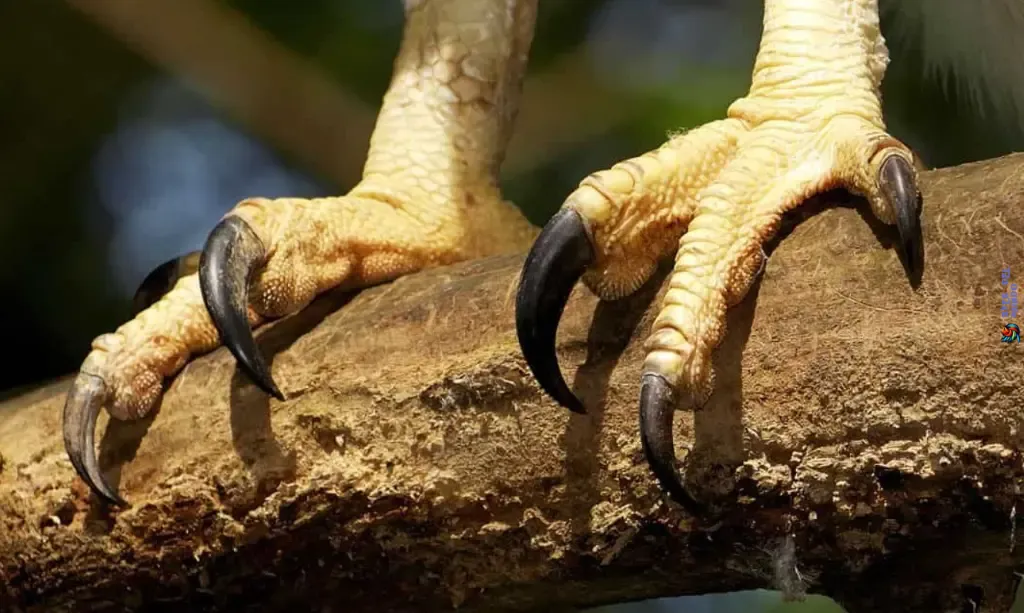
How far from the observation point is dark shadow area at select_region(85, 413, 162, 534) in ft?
3.64

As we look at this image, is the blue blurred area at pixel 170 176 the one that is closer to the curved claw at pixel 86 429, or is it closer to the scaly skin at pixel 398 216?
the scaly skin at pixel 398 216

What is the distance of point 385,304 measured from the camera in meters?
1.08

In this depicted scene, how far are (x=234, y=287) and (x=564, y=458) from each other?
1.04 feet

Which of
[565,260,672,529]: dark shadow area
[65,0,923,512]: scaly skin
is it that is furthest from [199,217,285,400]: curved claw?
[565,260,672,529]: dark shadow area

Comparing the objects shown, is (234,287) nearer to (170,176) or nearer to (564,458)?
(564,458)

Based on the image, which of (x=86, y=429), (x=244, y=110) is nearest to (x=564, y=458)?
(x=86, y=429)

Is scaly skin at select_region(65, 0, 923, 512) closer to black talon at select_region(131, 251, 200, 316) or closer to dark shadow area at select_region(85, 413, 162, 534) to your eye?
dark shadow area at select_region(85, 413, 162, 534)

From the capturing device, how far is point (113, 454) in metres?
1.12

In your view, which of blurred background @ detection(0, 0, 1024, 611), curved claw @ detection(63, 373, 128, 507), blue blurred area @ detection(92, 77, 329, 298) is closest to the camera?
curved claw @ detection(63, 373, 128, 507)

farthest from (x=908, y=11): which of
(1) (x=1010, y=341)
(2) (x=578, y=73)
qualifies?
(1) (x=1010, y=341)

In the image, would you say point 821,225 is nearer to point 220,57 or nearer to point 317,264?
point 317,264

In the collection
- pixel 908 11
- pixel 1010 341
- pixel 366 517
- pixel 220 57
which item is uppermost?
pixel 908 11

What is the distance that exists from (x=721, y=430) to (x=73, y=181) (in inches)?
60.0

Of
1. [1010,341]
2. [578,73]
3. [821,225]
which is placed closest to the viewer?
[1010,341]
